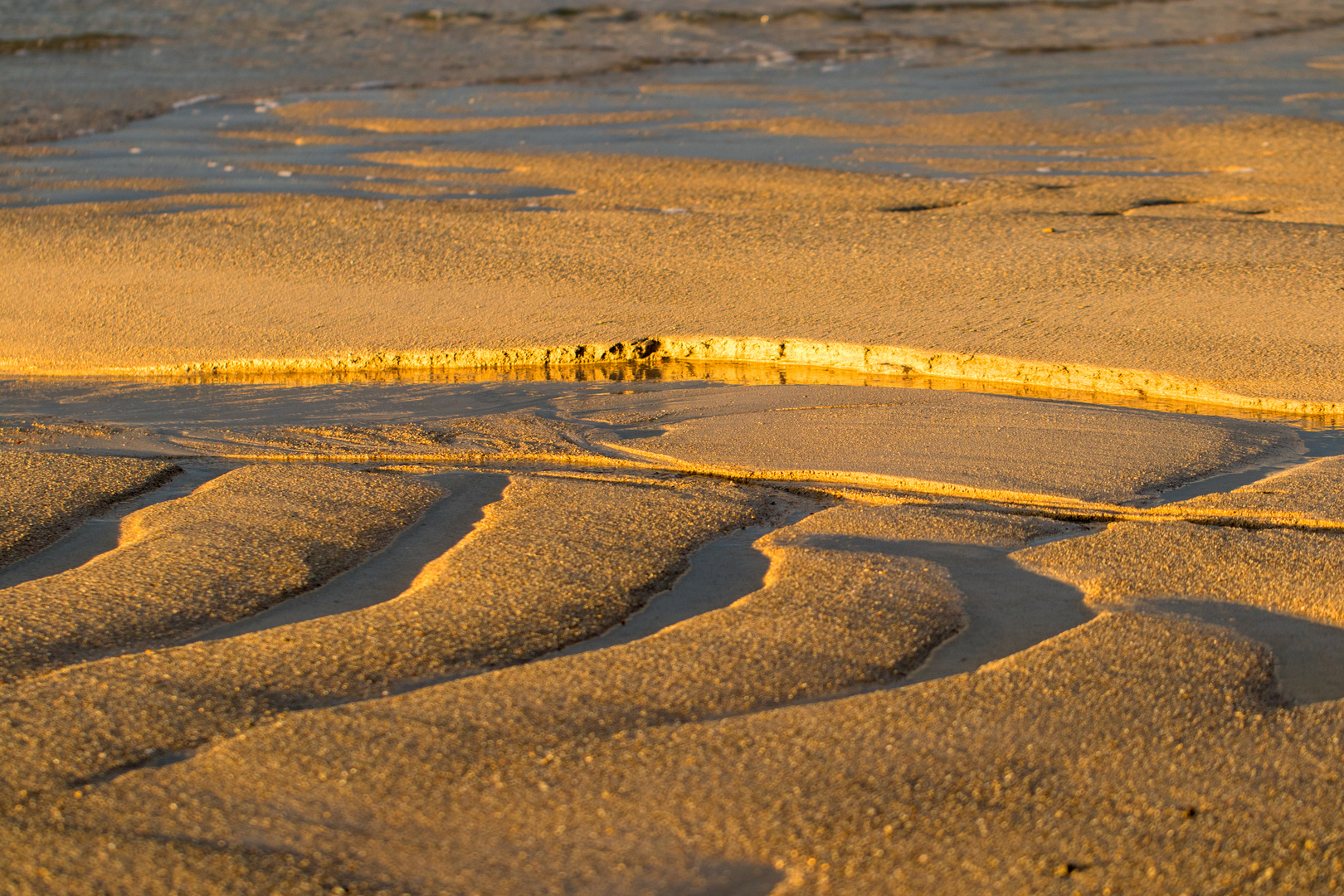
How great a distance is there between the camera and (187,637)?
2.19 meters

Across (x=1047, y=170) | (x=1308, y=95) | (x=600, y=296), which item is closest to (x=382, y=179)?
(x=600, y=296)

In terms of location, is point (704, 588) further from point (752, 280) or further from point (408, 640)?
point (752, 280)

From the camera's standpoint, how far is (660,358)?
4082 millimetres

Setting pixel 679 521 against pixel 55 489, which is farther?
pixel 55 489

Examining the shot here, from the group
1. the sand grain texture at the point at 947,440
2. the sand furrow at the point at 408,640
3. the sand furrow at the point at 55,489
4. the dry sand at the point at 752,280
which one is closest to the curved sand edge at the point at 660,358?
the dry sand at the point at 752,280

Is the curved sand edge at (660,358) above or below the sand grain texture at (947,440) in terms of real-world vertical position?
above

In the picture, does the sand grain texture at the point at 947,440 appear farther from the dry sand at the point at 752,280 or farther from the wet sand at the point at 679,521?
the dry sand at the point at 752,280

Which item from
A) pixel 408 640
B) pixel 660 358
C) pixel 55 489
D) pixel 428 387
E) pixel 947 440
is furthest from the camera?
pixel 660 358

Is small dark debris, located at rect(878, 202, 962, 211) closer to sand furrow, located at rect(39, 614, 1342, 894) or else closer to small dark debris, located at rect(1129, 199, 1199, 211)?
small dark debris, located at rect(1129, 199, 1199, 211)

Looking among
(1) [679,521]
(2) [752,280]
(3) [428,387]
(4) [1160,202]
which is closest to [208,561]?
(1) [679,521]

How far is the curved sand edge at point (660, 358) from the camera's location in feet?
12.5

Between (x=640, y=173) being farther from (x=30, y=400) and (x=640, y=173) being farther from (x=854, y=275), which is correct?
(x=30, y=400)

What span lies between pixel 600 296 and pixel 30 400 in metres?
1.92

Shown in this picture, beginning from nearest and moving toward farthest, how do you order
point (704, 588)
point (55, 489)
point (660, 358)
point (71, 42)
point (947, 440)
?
1. point (704, 588)
2. point (55, 489)
3. point (947, 440)
4. point (660, 358)
5. point (71, 42)
